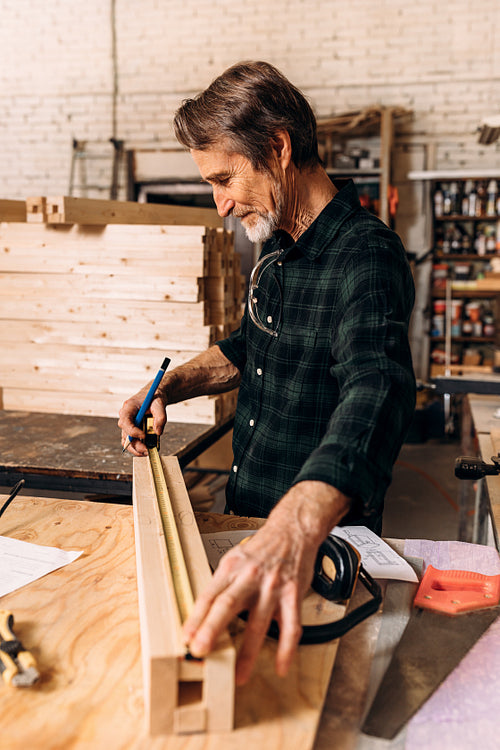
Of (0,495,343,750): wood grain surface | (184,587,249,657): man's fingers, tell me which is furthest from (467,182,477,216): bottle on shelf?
(184,587,249,657): man's fingers

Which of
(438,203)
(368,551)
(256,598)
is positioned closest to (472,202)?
(438,203)

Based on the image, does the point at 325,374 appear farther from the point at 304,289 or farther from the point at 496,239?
the point at 496,239

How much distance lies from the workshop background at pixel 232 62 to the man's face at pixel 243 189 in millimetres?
4950

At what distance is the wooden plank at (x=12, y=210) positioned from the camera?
3.29m

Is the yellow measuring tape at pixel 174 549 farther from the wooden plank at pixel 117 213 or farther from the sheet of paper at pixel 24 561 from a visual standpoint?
the wooden plank at pixel 117 213

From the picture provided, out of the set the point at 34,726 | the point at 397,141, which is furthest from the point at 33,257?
the point at 397,141

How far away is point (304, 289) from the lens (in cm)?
161

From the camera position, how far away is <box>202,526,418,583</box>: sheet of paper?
4.07 ft

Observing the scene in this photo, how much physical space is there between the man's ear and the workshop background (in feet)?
16.5

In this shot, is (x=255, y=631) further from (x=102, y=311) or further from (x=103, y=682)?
(x=102, y=311)

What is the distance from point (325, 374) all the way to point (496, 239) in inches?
236

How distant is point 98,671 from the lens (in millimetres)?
925

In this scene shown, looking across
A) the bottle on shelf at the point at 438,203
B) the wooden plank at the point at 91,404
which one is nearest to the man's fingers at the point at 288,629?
the wooden plank at the point at 91,404

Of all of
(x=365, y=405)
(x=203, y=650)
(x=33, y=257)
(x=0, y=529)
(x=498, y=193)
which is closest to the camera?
(x=203, y=650)
